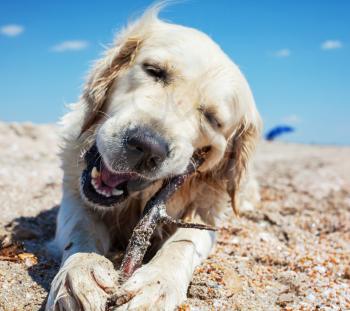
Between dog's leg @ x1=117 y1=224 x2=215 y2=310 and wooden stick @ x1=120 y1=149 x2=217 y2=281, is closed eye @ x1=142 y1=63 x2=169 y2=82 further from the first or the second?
dog's leg @ x1=117 y1=224 x2=215 y2=310

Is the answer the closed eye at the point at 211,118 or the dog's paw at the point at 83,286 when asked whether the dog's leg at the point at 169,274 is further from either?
the closed eye at the point at 211,118

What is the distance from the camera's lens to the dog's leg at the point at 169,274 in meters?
2.63

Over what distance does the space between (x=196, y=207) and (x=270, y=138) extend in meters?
25.3

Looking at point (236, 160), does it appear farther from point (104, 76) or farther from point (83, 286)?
point (83, 286)

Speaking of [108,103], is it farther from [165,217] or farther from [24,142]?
[24,142]

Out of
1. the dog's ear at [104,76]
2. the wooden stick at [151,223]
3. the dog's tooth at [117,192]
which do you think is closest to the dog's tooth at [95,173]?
the dog's tooth at [117,192]

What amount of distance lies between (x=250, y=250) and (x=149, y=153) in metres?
1.61

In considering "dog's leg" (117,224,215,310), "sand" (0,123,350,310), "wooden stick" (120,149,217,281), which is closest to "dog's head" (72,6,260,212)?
"wooden stick" (120,149,217,281)

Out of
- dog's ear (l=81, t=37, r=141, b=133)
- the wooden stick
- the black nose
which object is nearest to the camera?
the wooden stick

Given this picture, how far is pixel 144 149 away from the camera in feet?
10.1

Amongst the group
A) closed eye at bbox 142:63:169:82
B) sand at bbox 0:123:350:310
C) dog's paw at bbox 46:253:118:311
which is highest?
closed eye at bbox 142:63:169:82

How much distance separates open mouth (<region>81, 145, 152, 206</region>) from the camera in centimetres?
338

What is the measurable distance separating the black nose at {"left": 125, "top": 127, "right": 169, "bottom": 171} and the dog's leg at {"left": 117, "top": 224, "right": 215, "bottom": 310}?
1.84ft

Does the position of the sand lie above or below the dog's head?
below
